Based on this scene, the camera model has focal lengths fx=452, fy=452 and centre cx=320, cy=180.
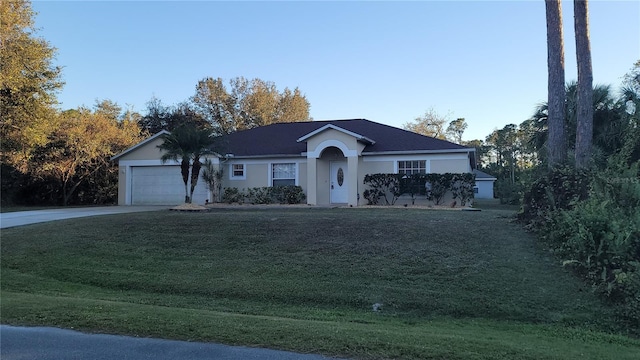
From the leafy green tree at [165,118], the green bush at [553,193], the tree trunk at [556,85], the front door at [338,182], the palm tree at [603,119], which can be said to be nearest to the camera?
the green bush at [553,193]

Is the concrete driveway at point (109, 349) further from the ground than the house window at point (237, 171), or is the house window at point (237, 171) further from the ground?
the house window at point (237, 171)

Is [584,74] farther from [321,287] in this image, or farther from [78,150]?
[78,150]

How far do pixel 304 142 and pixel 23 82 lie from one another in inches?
548

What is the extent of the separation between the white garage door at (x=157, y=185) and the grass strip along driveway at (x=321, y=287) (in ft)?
35.5

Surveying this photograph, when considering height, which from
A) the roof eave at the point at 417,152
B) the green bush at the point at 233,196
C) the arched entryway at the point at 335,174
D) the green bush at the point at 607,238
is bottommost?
the green bush at the point at 607,238

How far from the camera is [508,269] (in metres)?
8.95

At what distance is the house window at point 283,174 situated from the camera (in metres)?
23.0

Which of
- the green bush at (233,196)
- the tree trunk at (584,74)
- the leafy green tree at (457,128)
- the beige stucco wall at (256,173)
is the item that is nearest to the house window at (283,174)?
the beige stucco wall at (256,173)

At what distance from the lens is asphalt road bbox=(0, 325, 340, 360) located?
488 cm

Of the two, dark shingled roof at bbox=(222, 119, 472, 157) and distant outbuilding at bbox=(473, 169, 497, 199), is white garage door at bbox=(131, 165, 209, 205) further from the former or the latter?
distant outbuilding at bbox=(473, 169, 497, 199)

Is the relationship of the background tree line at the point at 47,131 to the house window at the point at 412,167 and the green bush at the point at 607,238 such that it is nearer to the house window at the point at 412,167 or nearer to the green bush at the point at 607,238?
the house window at the point at 412,167

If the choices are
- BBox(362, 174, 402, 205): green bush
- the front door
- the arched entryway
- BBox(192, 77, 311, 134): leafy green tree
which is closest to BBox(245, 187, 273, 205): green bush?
the arched entryway

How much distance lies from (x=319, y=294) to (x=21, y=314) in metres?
4.60

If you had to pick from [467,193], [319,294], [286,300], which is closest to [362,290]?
[319,294]
